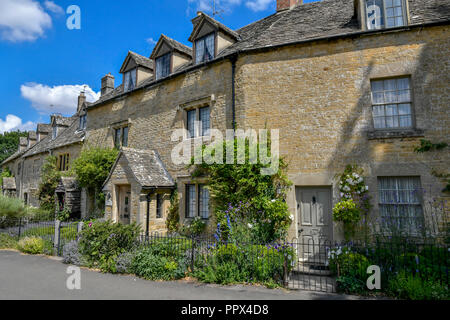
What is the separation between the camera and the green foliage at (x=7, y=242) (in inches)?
469

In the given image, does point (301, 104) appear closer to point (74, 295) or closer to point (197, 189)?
point (197, 189)

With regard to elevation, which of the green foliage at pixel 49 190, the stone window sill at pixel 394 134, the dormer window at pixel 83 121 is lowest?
the green foliage at pixel 49 190

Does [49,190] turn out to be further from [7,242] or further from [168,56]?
[168,56]

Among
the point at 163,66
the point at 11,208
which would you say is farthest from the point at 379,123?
the point at 11,208

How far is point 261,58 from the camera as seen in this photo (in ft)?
34.5

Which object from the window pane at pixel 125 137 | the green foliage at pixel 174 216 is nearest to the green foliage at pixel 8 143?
the window pane at pixel 125 137

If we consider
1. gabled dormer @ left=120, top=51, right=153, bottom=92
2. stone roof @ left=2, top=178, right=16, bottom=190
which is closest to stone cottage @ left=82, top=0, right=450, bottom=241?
gabled dormer @ left=120, top=51, right=153, bottom=92

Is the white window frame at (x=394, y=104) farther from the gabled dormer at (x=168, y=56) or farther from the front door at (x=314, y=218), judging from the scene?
the gabled dormer at (x=168, y=56)

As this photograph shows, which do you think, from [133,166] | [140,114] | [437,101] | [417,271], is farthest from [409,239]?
[140,114]

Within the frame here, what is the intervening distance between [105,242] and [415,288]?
28.0 ft

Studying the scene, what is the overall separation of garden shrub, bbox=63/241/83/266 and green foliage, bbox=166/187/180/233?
12.6 feet

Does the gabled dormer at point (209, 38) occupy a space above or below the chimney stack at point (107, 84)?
below

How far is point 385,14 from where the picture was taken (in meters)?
9.23

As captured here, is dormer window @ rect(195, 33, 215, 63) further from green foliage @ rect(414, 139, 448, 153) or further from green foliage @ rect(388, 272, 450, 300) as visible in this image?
green foliage @ rect(388, 272, 450, 300)
